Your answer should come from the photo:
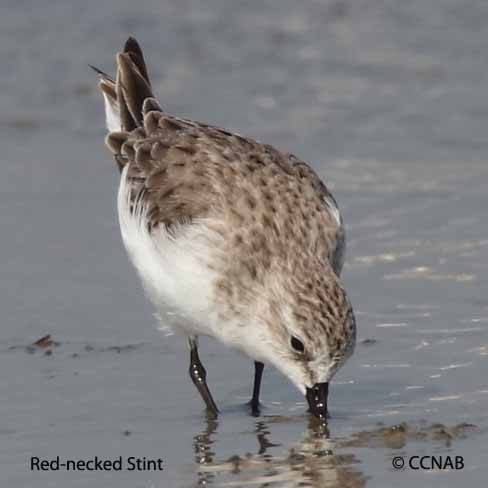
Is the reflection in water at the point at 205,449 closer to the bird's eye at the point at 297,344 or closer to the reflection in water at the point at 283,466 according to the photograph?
the reflection in water at the point at 283,466

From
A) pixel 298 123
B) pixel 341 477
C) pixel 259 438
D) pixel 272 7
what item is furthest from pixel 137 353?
pixel 272 7

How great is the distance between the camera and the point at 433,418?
717cm

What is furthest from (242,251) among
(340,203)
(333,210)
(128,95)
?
(340,203)

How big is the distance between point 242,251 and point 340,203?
3.13 meters

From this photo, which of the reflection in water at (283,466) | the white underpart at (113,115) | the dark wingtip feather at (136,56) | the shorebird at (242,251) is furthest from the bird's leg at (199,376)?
the dark wingtip feather at (136,56)

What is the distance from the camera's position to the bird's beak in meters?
7.03

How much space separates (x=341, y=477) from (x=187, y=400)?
4.67 feet

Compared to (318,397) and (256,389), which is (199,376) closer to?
(256,389)

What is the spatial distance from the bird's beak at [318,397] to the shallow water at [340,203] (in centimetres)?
11

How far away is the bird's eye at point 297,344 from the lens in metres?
6.95

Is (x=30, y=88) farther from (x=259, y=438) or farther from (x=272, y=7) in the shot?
(x=259, y=438)

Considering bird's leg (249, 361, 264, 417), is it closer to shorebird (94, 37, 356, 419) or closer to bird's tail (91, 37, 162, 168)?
shorebird (94, 37, 356, 419)

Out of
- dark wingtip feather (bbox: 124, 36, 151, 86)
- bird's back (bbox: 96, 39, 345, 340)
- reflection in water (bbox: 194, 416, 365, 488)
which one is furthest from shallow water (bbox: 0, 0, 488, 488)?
dark wingtip feather (bbox: 124, 36, 151, 86)

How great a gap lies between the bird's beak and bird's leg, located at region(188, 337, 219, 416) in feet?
1.98
